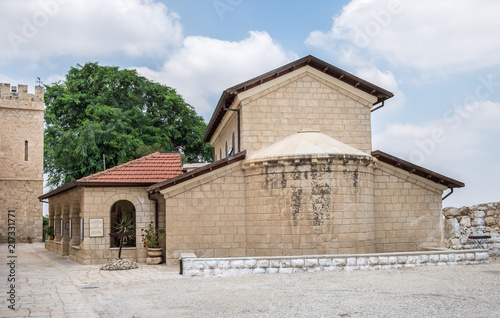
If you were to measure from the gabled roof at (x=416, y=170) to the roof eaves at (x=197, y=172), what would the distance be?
476 cm

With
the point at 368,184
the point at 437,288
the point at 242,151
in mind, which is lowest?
the point at 437,288

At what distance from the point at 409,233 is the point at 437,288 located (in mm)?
6889

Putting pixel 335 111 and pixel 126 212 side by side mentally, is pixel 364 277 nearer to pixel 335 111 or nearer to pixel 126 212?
pixel 335 111

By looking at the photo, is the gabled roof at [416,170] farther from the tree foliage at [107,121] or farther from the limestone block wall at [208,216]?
the tree foliage at [107,121]

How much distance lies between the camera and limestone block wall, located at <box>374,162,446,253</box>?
16562 millimetres

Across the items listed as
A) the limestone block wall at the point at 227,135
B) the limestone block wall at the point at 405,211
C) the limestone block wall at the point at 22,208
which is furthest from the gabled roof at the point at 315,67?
the limestone block wall at the point at 22,208

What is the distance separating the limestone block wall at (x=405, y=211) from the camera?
54.3 ft

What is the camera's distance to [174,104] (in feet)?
121

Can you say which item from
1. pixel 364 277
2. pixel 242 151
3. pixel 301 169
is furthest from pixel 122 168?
A: pixel 364 277

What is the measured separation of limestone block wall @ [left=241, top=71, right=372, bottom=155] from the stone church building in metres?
0.03

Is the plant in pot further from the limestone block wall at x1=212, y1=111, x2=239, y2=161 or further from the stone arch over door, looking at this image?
the limestone block wall at x1=212, y1=111, x2=239, y2=161

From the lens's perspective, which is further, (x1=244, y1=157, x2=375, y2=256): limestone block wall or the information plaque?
the information plaque

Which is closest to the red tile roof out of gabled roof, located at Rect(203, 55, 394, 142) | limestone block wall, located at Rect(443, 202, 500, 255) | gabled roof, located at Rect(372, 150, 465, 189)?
gabled roof, located at Rect(203, 55, 394, 142)

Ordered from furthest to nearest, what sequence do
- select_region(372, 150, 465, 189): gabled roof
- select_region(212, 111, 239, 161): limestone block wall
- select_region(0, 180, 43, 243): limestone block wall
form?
select_region(0, 180, 43, 243): limestone block wall, select_region(212, 111, 239, 161): limestone block wall, select_region(372, 150, 465, 189): gabled roof
